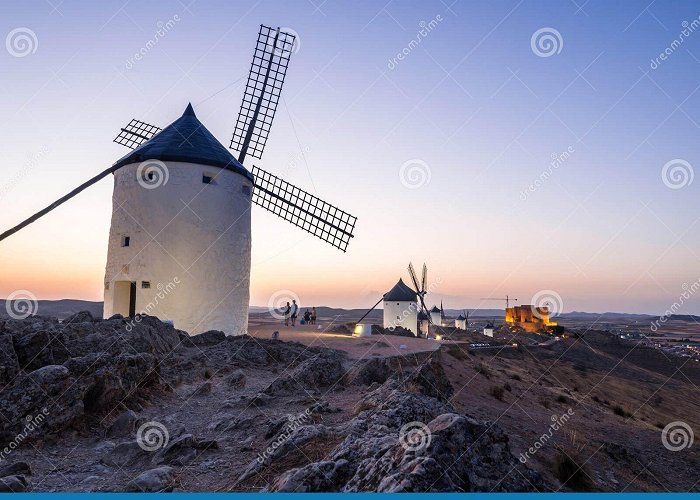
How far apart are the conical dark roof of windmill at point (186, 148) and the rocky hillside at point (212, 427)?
7.96 meters

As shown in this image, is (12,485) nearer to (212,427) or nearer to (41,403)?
(41,403)

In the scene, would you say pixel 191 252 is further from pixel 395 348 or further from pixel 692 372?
pixel 692 372

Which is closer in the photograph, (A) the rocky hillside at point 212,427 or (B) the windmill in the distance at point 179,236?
(A) the rocky hillside at point 212,427

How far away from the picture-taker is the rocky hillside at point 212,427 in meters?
3.90

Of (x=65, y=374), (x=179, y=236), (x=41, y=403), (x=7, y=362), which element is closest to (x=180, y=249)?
(x=179, y=236)

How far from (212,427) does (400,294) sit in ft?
114

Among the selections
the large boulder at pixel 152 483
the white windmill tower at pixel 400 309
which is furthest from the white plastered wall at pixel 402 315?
the large boulder at pixel 152 483

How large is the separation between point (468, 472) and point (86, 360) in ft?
24.4

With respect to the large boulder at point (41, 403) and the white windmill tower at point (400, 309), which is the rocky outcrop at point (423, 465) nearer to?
the large boulder at point (41, 403)

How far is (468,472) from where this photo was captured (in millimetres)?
3711

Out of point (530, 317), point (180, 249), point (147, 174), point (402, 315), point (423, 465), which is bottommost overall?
point (530, 317)

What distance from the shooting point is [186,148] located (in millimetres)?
17406

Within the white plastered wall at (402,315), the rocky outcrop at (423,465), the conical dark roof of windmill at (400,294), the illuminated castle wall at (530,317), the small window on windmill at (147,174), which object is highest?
the small window on windmill at (147,174)

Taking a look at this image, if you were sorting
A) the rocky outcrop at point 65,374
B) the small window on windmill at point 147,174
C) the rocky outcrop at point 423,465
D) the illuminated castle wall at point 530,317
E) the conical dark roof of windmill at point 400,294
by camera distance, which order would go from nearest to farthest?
the rocky outcrop at point 423,465
the rocky outcrop at point 65,374
the small window on windmill at point 147,174
the conical dark roof of windmill at point 400,294
the illuminated castle wall at point 530,317
